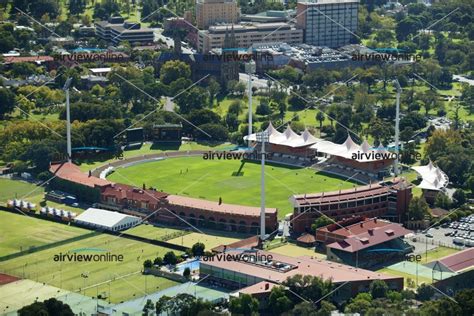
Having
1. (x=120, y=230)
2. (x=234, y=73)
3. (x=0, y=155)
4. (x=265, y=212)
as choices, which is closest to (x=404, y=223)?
(x=265, y=212)

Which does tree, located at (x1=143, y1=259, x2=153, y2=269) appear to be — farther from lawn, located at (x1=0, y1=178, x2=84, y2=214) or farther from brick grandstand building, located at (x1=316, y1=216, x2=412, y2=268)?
lawn, located at (x1=0, y1=178, x2=84, y2=214)

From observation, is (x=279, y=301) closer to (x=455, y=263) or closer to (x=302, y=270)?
(x=302, y=270)

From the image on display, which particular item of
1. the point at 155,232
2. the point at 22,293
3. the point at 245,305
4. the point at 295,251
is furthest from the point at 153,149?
the point at 245,305

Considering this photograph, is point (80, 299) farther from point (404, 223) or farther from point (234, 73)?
point (234, 73)

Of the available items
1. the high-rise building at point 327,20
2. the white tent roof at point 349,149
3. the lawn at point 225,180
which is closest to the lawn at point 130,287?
the lawn at point 225,180

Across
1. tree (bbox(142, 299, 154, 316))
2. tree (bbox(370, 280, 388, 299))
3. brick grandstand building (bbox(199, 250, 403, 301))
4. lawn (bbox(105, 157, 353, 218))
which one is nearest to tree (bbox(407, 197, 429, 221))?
lawn (bbox(105, 157, 353, 218))

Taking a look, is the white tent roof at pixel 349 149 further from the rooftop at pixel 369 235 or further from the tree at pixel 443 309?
the tree at pixel 443 309

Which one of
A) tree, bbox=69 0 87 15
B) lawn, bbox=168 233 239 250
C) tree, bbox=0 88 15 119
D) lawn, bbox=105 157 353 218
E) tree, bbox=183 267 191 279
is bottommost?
lawn, bbox=168 233 239 250
